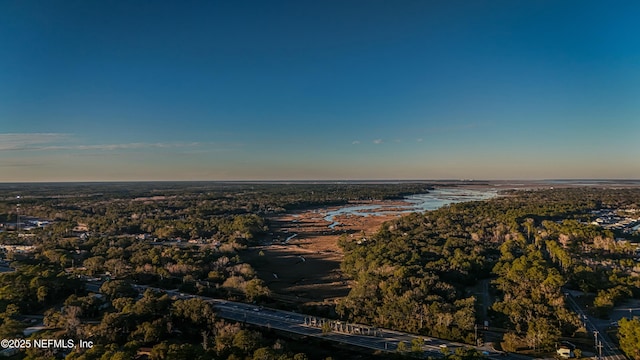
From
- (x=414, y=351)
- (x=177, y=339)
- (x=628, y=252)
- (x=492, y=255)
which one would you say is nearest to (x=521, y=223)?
(x=628, y=252)

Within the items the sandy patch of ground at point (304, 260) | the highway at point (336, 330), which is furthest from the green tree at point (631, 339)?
the sandy patch of ground at point (304, 260)

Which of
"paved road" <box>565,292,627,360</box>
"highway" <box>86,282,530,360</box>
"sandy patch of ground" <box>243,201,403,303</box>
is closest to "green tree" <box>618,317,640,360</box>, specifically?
"paved road" <box>565,292,627,360</box>

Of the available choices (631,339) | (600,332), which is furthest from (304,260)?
(631,339)

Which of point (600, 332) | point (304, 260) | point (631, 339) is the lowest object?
point (600, 332)

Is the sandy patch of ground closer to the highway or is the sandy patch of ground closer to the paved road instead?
the highway

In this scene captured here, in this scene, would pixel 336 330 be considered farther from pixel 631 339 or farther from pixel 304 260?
pixel 304 260

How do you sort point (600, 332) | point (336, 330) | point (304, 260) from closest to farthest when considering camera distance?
point (336, 330) < point (600, 332) < point (304, 260)

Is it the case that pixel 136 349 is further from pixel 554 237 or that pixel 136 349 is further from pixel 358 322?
pixel 554 237

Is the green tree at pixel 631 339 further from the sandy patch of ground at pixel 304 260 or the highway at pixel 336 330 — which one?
the sandy patch of ground at pixel 304 260
